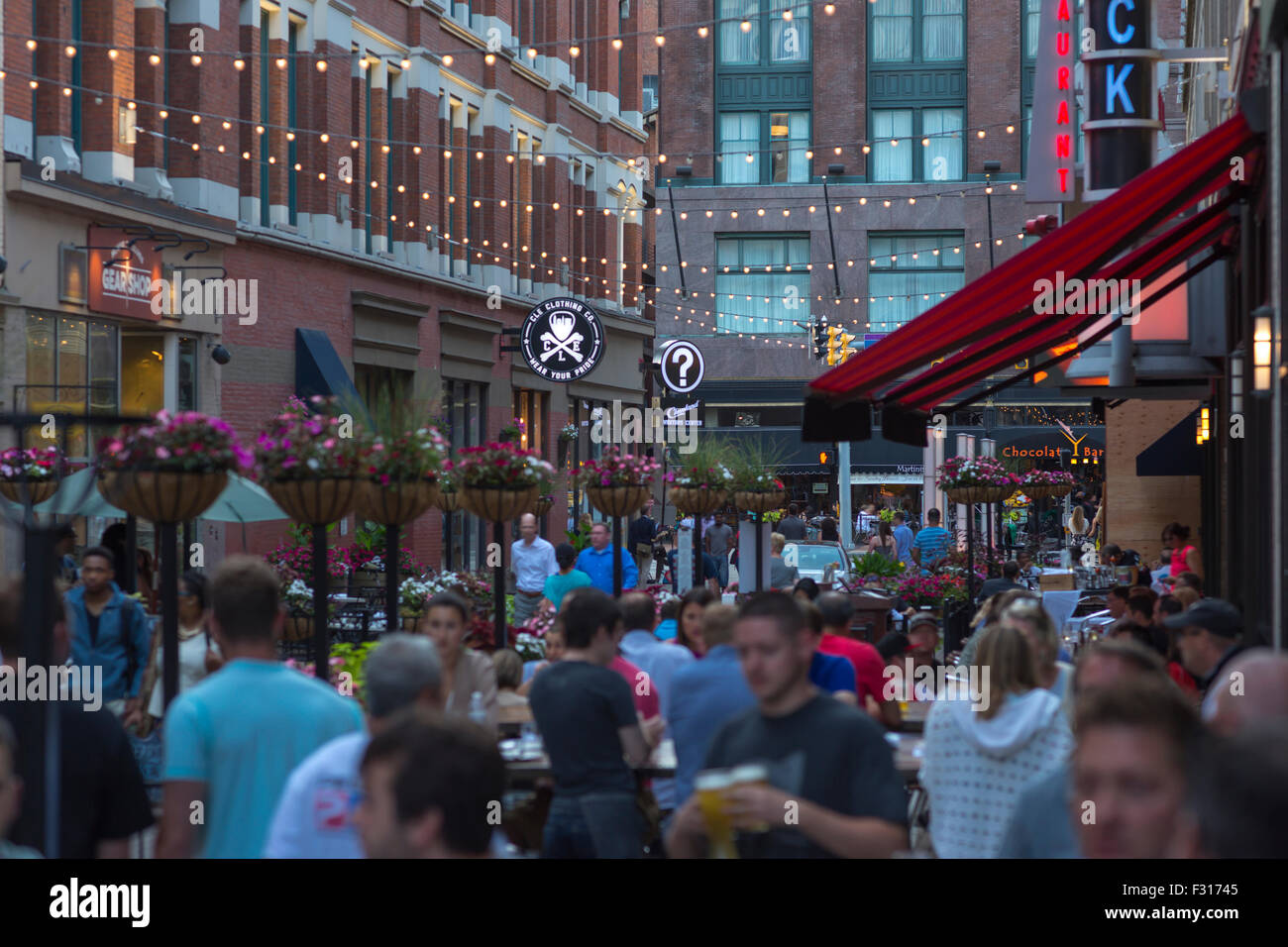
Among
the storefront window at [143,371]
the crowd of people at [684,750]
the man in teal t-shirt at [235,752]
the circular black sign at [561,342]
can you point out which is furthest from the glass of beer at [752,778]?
the circular black sign at [561,342]

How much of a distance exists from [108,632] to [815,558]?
13.6 metres

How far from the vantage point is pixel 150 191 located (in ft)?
65.3

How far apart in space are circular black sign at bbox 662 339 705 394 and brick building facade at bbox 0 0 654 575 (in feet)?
5.17

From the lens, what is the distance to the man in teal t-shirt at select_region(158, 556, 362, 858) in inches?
188

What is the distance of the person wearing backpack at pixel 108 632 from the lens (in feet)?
30.8

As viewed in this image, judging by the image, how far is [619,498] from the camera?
12875 mm

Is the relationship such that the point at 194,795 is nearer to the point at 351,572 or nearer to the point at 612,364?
the point at 351,572

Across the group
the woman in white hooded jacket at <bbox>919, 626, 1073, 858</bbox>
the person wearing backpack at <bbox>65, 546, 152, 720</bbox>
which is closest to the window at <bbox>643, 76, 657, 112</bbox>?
the person wearing backpack at <bbox>65, 546, 152, 720</bbox>

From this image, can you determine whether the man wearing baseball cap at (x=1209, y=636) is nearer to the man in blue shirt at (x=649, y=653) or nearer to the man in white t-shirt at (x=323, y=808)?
the man in blue shirt at (x=649, y=653)

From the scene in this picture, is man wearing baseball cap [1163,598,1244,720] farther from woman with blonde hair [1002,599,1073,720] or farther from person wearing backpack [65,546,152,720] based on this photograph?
person wearing backpack [65,546,152,720]

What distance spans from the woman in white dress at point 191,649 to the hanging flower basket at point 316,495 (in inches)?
35.6

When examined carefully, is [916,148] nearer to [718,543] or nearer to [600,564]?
[718,543]

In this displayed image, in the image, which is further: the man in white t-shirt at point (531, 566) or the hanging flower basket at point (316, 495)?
the man in white t-shirt at point (531, 566)
